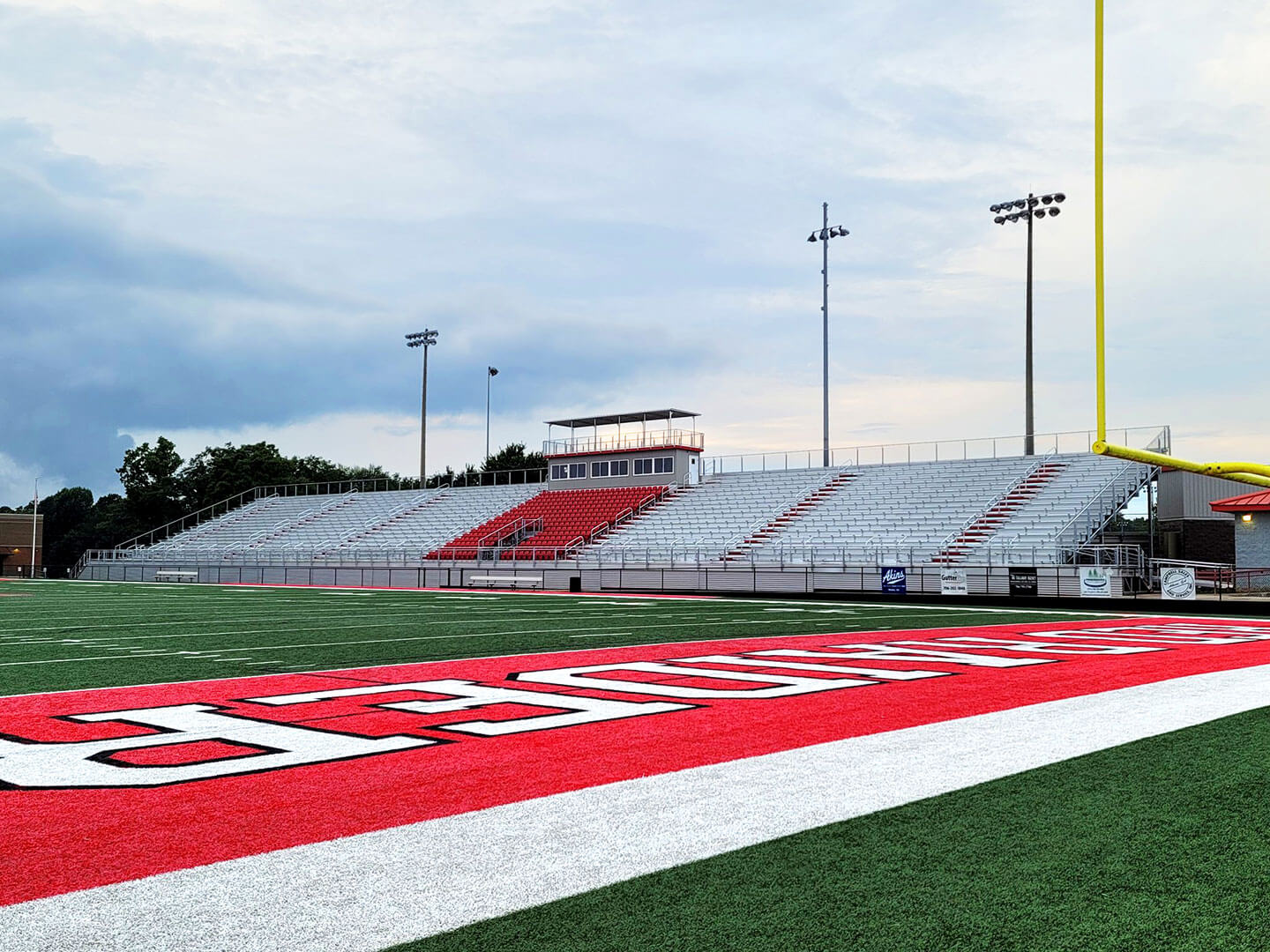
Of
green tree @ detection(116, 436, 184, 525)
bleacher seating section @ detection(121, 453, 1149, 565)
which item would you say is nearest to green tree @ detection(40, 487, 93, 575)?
green tree @ detection(116, 436, 184, 525)

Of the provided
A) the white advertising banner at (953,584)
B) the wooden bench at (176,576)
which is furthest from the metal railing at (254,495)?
the white advertising banner at (953,584)

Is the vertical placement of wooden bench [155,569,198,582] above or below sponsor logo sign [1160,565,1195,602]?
below

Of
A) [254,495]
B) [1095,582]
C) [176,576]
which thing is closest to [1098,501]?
[1095,582]

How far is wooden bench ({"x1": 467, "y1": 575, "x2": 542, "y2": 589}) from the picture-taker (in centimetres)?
3506

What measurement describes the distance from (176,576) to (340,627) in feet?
104

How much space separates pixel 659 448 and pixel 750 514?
27.0 ft

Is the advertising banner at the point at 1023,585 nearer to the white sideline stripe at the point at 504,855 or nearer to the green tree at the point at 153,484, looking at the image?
the white sideline stripe at the point at 504,855

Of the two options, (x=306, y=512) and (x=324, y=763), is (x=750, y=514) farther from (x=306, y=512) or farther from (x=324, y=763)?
(x=324, y=763)

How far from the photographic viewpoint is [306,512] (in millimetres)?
55656

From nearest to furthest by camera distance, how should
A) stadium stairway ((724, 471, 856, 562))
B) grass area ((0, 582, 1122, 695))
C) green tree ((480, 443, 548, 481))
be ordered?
grass area ((0, 582, 1122, 695)), stadium stairway ((724, 471, 856, 562)), green tree ((480, 443, 548, 481))

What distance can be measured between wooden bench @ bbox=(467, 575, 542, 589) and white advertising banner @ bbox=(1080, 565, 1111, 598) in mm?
15981

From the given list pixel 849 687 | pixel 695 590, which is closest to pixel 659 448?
pixel 695 590

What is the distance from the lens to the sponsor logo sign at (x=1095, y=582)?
24.4 meters

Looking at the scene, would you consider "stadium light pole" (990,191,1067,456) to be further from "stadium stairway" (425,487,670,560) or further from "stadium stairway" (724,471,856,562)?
"stadium stairway" (425,487,670,560)
